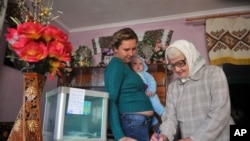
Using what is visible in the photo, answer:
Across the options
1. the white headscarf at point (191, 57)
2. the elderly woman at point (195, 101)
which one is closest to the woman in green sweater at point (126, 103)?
the elderly woman at point (195, 101)

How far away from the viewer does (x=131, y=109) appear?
1343mm

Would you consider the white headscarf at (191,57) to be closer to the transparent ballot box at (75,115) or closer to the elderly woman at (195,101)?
the elderly woman at (195,101)

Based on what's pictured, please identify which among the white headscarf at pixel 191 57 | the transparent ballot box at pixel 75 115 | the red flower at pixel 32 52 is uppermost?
the white headscarf at pixel 191 57

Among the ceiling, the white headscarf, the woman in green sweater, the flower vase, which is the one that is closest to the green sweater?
the woman in green sweater

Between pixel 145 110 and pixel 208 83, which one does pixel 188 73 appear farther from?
pixel 145 110

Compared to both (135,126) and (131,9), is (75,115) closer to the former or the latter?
(135,126)

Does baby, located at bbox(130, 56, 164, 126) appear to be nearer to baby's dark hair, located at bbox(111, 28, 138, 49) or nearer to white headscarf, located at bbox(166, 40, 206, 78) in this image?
baby's dark hair, located at bbox(111, 28, 138, 49)

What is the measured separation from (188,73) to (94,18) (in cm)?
185

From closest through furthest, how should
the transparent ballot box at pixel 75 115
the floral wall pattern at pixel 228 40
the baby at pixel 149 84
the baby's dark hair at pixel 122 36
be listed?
the transparent ballot box at pixel 75 115 → the baby's dark hair at pixel 122 36 → the baby at pixel 149 84 → the floral wall pattern at pixel 228 40

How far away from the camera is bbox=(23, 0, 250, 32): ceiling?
7.87ft

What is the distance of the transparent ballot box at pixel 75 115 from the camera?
1.04 meters

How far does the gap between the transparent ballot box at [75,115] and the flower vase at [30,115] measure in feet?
0.41

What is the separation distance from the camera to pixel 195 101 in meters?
1.22

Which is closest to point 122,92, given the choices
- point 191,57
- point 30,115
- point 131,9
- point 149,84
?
point 191,57
